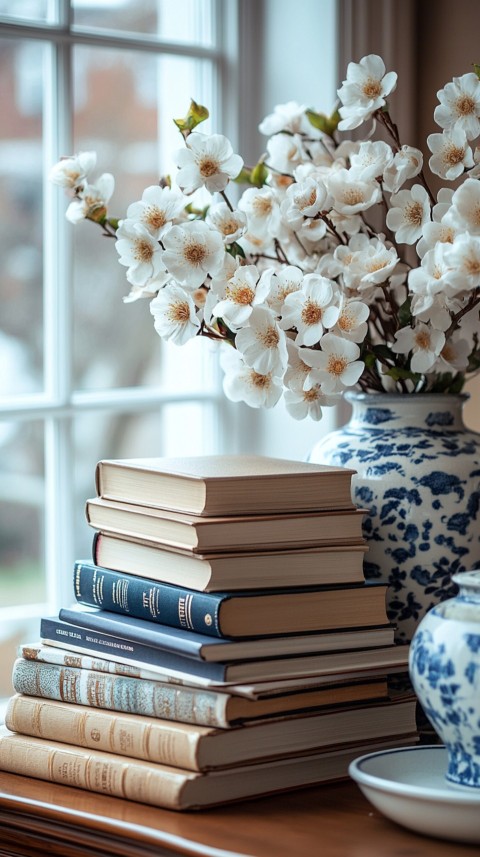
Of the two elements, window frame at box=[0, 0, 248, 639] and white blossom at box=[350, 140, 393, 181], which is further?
window frame at box=[0, 0, 248, 639]

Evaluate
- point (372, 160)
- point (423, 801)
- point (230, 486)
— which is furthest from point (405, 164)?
point (423, 801)

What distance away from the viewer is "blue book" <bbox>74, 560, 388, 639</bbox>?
3.30ft

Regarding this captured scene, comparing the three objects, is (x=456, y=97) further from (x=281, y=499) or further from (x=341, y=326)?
(x=281, y=499)

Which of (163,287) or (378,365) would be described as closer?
(163,287)

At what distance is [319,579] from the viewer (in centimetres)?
107

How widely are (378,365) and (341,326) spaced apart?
0.75 ft

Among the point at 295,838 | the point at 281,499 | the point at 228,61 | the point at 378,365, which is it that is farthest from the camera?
the point at 228,61

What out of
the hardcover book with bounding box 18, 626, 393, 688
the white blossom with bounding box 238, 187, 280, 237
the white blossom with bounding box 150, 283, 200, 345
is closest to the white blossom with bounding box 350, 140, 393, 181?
the white blossom with bounding box 238, 187, 280, 237

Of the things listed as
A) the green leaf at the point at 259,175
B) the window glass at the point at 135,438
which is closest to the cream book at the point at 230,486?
the green leaf at the point at 259,175

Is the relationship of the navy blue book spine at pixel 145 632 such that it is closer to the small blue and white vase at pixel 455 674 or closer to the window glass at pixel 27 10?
the small blue and white vase at pixel 455 674

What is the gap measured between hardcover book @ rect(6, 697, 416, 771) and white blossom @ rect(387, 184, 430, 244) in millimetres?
455

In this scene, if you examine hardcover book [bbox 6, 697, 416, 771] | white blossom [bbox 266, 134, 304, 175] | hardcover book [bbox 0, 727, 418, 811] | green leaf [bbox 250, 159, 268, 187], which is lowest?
hardcover book [bbox 0, 727, 418, 811]

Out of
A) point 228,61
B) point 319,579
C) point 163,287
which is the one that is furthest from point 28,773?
point 228,61

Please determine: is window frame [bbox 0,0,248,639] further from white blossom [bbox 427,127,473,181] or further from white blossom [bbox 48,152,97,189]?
white blossom [bbox 427,127,473,181]
